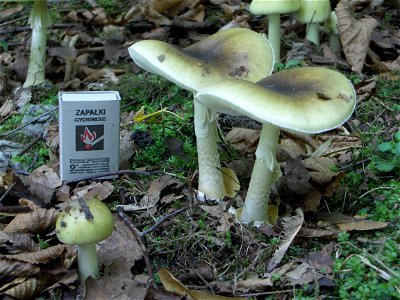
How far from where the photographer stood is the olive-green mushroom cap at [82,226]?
2736 millimetres

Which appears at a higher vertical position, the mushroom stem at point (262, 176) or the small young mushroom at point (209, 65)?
the small young mushroom at point (209, 65)

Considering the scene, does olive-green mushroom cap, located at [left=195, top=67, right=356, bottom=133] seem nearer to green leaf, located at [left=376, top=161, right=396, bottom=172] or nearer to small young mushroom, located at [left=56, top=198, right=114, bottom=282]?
small young mushroom, located at [left=56, top=198, right=114, bottom=282]

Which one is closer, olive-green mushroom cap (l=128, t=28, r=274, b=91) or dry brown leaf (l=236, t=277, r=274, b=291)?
dry brown leaf (l=236, t=277, r=274, b=291)

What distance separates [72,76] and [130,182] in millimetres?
2397

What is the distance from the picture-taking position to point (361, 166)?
165 inches

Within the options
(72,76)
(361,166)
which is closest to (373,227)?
(361,166)

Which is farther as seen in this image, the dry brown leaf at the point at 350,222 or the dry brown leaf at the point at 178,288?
the dry brown leaf at the point at 350,222

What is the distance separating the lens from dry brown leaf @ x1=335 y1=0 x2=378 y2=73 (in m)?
5.93

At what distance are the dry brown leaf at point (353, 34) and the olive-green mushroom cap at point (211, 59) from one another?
102 inches

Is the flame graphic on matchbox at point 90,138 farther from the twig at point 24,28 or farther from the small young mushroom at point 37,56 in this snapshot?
the twig at point 24,28

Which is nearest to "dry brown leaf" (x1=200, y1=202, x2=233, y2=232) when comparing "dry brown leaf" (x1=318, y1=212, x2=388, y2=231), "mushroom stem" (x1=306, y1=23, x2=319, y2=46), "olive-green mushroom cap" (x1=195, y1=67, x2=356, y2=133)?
"dry brown leaf" (x1=318, y1=212, x2=388, y2=231)

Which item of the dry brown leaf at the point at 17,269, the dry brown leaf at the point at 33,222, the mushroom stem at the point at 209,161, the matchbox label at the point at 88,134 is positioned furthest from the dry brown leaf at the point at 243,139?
the dry brown leaf at the point at 17,269

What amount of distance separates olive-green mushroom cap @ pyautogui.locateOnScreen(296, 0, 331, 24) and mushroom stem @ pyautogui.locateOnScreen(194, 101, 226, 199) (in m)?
2.68

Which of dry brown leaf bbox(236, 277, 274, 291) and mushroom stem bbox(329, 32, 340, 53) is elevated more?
mushroom stem bbox(329, 32, 340, 53)
